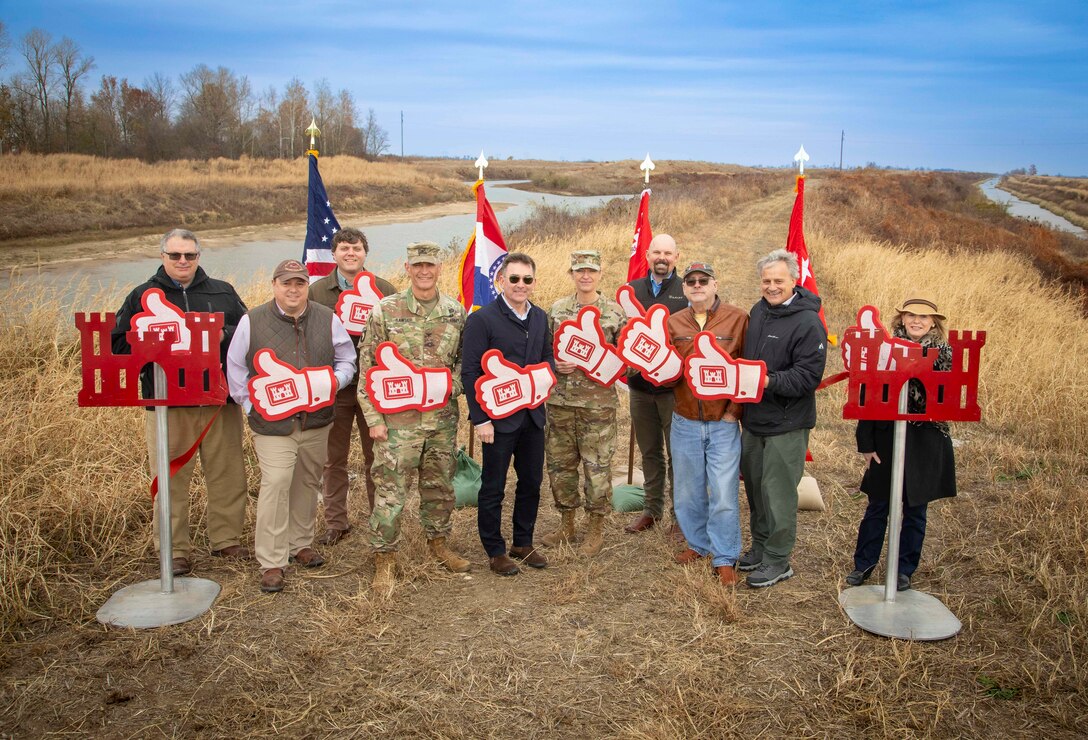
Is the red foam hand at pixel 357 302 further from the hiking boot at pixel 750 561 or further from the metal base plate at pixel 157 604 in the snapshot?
the hiking boot at pixel 750 561

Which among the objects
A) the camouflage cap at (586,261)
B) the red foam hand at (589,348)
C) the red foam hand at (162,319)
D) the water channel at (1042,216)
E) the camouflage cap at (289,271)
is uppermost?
the water channel at (1042,216)

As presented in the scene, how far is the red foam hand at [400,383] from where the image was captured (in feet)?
15.3

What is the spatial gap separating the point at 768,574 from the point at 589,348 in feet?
5.93

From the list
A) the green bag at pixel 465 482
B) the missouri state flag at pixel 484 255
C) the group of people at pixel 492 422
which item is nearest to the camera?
the group of people at pixel 492 422

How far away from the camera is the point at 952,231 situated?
83.8 ft

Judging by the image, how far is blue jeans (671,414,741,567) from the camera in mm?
4910

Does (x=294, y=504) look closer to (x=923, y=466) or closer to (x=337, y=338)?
(x=337, y=338)

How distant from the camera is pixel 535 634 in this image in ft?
14.4

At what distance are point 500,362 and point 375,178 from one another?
42.1 m

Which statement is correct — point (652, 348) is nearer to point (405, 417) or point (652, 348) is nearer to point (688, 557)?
point (688, 557)

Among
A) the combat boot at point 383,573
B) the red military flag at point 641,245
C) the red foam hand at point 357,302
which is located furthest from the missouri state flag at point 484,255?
the combat boot at point 383,573

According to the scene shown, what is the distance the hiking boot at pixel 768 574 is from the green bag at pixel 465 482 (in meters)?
2.35

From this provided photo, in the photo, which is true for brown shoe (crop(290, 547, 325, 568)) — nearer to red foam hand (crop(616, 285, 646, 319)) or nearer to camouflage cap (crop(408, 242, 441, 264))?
camouflage cap (crop(408, 242, 441, 264))

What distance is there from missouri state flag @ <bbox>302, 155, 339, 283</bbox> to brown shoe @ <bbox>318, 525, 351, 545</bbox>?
2580 millimetres
